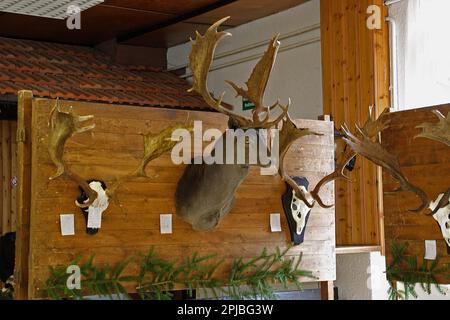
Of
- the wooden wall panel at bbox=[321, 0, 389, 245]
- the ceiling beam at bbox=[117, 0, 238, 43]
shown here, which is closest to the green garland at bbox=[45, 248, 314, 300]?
the wooden wall panel at bbox=[321, 0, 389, 245]

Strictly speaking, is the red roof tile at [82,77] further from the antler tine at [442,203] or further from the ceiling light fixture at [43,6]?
the antler tine at [442,203]

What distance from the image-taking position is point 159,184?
407 centimetres

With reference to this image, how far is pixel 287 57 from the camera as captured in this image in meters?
7.30

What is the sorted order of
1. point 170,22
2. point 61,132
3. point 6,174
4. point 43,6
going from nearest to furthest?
point 61,132, point 43,6, point 170,22, point 6,174

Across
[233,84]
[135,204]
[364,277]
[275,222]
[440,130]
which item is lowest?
[364,277]

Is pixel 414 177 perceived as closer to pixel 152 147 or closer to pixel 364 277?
pixel 152 147

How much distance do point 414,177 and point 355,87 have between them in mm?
1892

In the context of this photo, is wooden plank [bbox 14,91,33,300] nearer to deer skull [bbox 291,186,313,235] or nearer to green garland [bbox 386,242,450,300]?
deer skull [bbox 291,186,313,235]

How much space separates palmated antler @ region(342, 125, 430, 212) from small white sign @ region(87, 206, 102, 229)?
1340 mm

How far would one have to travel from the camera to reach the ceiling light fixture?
6.32m

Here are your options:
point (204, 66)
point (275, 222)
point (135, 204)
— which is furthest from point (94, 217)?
point (275, 222)

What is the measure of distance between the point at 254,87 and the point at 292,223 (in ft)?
3.53
